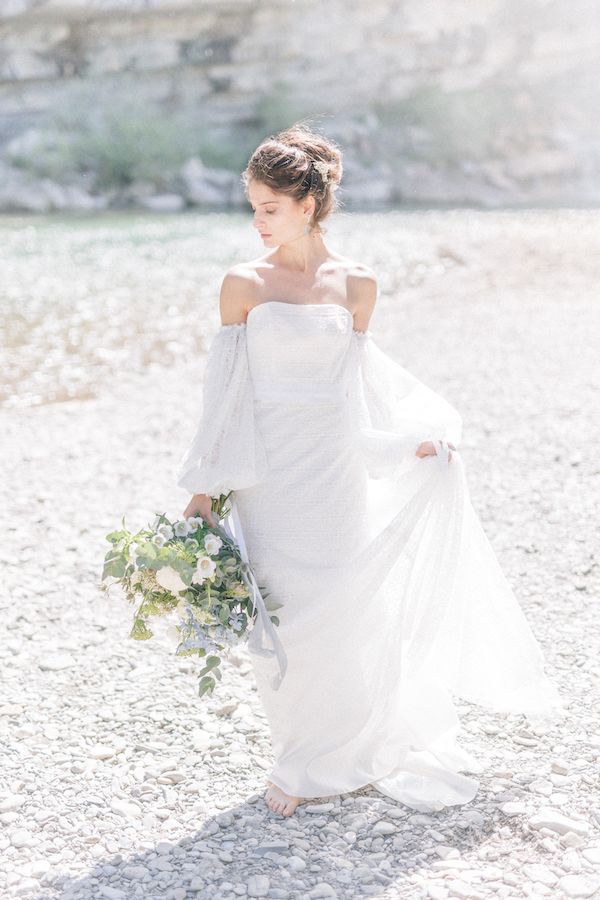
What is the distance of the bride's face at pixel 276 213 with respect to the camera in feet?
9.64

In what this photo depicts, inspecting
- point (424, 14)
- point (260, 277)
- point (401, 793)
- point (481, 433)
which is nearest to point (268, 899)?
point (401, 793)

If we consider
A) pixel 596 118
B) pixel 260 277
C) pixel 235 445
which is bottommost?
pixel 235 445

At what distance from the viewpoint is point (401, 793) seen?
3.14 m

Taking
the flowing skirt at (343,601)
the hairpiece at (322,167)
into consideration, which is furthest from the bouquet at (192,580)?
the hairpiece at (322,167)

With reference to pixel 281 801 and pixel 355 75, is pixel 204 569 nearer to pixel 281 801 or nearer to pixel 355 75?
pixel 281 801

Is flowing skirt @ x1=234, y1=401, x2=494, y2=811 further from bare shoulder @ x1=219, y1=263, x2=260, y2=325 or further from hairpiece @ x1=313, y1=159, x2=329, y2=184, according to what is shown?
hairpiece @ x1=313, y1=159, x2=329, y2=184

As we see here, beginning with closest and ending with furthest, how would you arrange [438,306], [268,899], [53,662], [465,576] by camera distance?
[268,899] → [465,576] → [53,662] → [438,306]

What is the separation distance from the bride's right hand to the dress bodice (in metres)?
0.35

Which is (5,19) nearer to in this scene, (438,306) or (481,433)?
(438,306)

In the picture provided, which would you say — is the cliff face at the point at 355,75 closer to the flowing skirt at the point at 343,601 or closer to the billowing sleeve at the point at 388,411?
the billowing sleeve at the point at 388,411

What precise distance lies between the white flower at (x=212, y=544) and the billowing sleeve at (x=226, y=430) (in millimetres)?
158

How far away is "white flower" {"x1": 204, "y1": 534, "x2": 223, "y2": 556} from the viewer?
2.90 meters

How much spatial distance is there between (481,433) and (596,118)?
132 feet

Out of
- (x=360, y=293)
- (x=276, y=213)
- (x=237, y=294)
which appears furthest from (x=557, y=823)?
(x=276, y=213)
